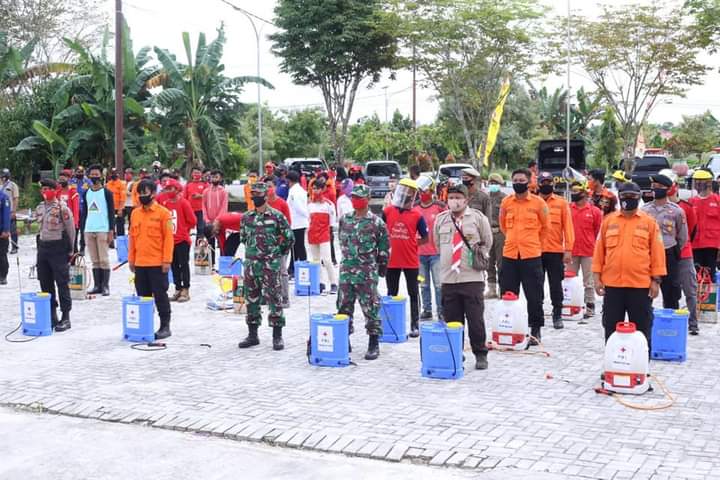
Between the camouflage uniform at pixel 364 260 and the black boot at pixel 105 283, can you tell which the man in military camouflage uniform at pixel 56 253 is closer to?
the black boot at pixel 105 283

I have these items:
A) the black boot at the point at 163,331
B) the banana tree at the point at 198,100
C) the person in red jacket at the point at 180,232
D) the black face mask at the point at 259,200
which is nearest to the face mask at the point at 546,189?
the black face mask at the point at 259,200

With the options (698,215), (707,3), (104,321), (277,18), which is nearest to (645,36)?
(707,3)

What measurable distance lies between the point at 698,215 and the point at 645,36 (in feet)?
81.0

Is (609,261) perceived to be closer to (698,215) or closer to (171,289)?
(698,215)

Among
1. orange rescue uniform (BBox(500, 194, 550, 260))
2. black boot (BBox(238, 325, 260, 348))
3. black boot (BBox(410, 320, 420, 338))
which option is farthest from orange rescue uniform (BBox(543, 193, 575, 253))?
black boot (BBox(238, 325, 260, 348))

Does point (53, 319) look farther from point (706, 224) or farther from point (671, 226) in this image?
point (706, 224)

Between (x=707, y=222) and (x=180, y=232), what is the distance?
743cm

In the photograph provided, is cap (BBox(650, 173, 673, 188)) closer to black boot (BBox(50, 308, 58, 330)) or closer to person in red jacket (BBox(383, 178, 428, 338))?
person in red jacket (BBox(383, 178, 428, 338))

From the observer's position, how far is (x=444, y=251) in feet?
29.9

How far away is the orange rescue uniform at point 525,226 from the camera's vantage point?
1030cm

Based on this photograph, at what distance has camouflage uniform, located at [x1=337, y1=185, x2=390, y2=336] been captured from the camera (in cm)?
959

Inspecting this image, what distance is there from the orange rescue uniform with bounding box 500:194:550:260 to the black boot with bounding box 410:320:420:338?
4.64 ft

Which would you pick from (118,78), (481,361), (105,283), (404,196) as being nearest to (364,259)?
(404,196)

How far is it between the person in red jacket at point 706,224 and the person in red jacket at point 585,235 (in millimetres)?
1277
